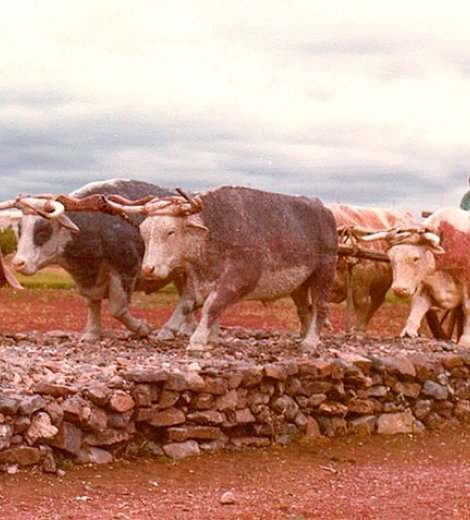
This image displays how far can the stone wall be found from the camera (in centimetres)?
848

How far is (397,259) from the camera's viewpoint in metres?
12.5

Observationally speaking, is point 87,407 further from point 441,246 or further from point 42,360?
point 441,246

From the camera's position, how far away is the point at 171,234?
10.7m

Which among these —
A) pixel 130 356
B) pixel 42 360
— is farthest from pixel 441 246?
pixel 42 360

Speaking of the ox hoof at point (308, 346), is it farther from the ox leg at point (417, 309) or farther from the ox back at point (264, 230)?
the ox leg at point (417, 309)

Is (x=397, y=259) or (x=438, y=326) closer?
(x=397, y=259)

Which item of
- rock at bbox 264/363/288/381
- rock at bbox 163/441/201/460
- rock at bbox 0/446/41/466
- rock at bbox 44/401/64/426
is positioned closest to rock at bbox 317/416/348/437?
rock at bbox 264/363/288/381

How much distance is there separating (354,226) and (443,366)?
2.67m

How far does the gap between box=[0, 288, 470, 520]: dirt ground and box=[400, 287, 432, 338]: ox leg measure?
99.3 inches

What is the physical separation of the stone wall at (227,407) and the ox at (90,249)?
87.3 inches

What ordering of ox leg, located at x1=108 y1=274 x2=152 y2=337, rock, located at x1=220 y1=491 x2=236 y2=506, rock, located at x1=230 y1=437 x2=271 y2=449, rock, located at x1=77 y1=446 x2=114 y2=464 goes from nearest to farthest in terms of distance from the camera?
rock, located at x1=220 y1=491 x2=236 y2=506 < rock, located at x1=77 y1=446 x2=114 y2=464 < rock, located at x1=230 y1=437 x2=271 y2=449 < ox leg, located at x1=108 y1=274 x2=152 y2=337

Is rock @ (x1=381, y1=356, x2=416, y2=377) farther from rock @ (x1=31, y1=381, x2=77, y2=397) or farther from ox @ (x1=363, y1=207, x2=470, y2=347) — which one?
rock @ (x1=31, y1=381, x2=77, y2=397)

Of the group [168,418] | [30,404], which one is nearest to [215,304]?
[168,418]

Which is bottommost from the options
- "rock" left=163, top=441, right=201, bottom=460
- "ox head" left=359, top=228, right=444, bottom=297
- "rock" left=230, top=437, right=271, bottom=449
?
"rock" left=230, top=437, right=271, bottom=449
